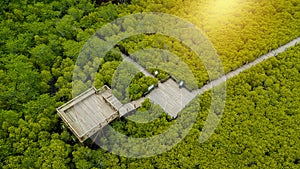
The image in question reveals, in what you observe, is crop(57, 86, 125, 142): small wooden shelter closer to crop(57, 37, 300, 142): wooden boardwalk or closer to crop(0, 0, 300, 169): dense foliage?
crop(57, 37, 300, 142): wooden boardwalk

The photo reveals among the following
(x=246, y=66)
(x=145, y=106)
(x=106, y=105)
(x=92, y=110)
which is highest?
(x=92, y=110)

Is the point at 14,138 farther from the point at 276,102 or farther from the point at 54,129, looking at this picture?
the point at 276,102

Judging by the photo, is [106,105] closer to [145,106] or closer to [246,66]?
[145,106]

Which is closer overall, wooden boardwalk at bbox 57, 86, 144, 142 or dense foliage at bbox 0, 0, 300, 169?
dense foliage at bbox 0, 0, 300, 169

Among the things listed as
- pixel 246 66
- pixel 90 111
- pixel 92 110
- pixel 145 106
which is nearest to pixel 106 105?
pixel 92 110

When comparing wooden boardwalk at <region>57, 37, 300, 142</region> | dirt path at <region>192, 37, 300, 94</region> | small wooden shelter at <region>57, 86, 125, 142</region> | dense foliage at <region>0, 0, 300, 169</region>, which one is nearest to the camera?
dense foliage at <region>0, 0, 300, 169</region>

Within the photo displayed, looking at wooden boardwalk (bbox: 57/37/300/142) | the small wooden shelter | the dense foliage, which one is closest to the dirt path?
wooden boardwalk (bbox: 57/37/300/142)

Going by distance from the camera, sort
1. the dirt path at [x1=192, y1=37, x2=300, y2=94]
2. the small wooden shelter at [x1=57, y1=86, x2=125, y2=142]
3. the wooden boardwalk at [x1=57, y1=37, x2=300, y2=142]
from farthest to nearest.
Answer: the dirt path at [x1=192, y1=37, x2=300, y2=94]
the wooden boardwalk at [x1=57, y1=37, x2=300, y2=142]
the small wooden shelter at [x1=57, y1=86, x2=125, y2=142]

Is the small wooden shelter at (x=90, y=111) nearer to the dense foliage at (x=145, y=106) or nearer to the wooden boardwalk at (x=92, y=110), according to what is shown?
the wooden boardwalk at (x=92, y=110)

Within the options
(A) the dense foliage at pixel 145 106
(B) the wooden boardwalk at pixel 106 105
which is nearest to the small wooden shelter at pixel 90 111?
(B) the wooden boardwalk at pixel 106 105
